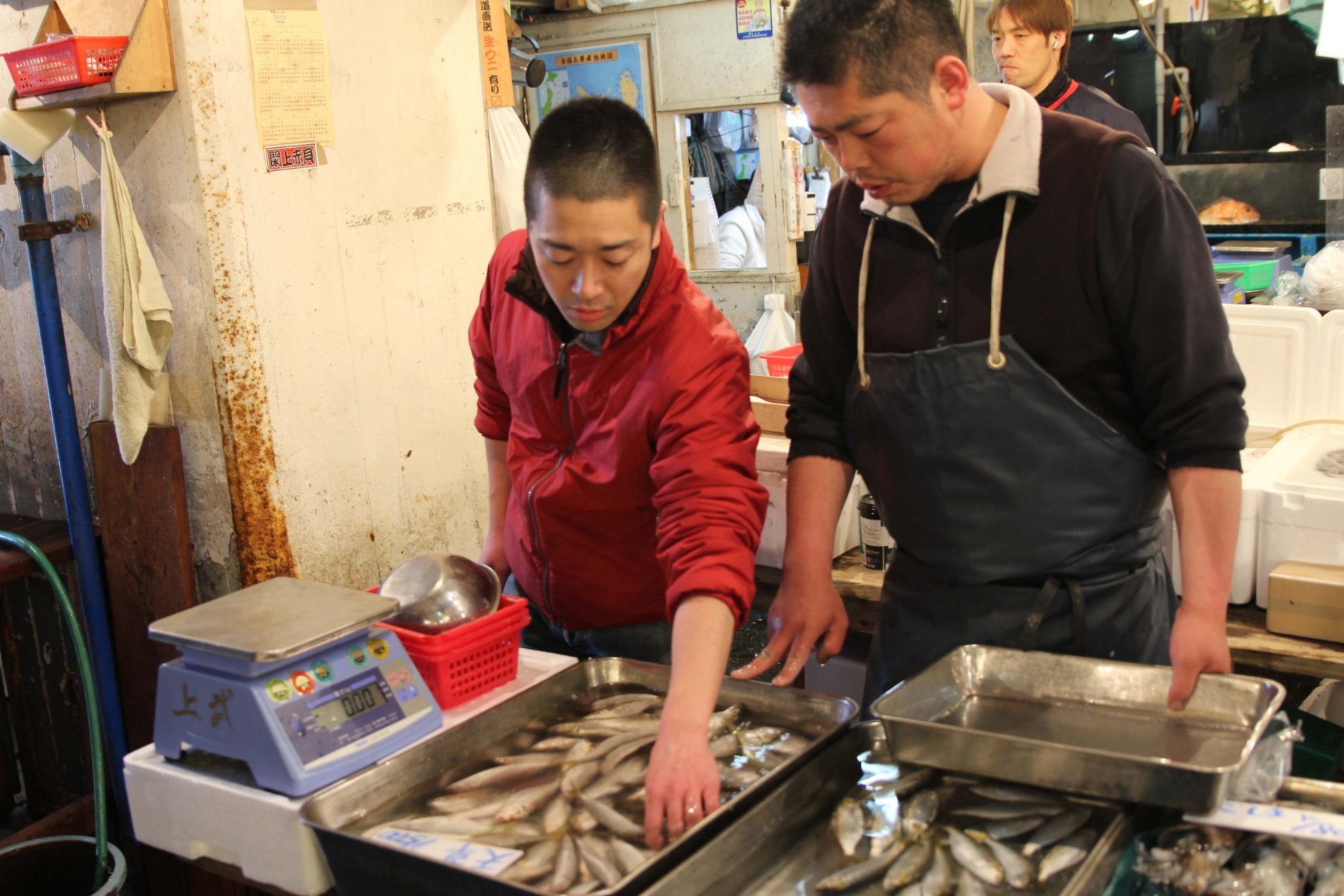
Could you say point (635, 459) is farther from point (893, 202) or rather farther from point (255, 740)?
point (255, 740)

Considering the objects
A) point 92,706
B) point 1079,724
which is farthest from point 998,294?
point 92,706

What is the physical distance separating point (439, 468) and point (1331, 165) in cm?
436

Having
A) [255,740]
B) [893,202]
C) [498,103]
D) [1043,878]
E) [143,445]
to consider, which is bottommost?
[1043,878]

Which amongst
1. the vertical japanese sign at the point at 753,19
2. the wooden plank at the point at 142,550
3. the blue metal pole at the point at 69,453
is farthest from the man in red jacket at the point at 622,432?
the vertical japanese sign at the point at 753,19

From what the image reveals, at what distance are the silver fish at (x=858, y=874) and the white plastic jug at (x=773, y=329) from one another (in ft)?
18.4

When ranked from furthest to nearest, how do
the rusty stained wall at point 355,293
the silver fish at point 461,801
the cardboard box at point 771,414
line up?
1. the cardboard box at point 771,414
2. the rusty stained wall at point 355,293
3. the silver fish at point 461,801

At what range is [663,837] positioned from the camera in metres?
1.69

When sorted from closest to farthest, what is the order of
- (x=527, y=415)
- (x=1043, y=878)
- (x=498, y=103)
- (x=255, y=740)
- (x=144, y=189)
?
(x=1043, y=878) → (x=255, y=740) → (x=527, y=415) → (x=144, y=189) → (x=498, y=103)

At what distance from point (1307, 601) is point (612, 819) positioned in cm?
181

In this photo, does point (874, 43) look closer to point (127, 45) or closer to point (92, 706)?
point (127, 45)

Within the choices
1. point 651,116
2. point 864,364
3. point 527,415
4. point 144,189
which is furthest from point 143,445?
point 651,116

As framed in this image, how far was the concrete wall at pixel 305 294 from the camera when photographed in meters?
3.34

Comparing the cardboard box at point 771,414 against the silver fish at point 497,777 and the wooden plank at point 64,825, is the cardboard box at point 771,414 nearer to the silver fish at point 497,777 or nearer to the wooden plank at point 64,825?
the silver fish at point 497,777

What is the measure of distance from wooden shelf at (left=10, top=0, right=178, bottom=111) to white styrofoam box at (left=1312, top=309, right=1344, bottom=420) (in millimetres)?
3281
